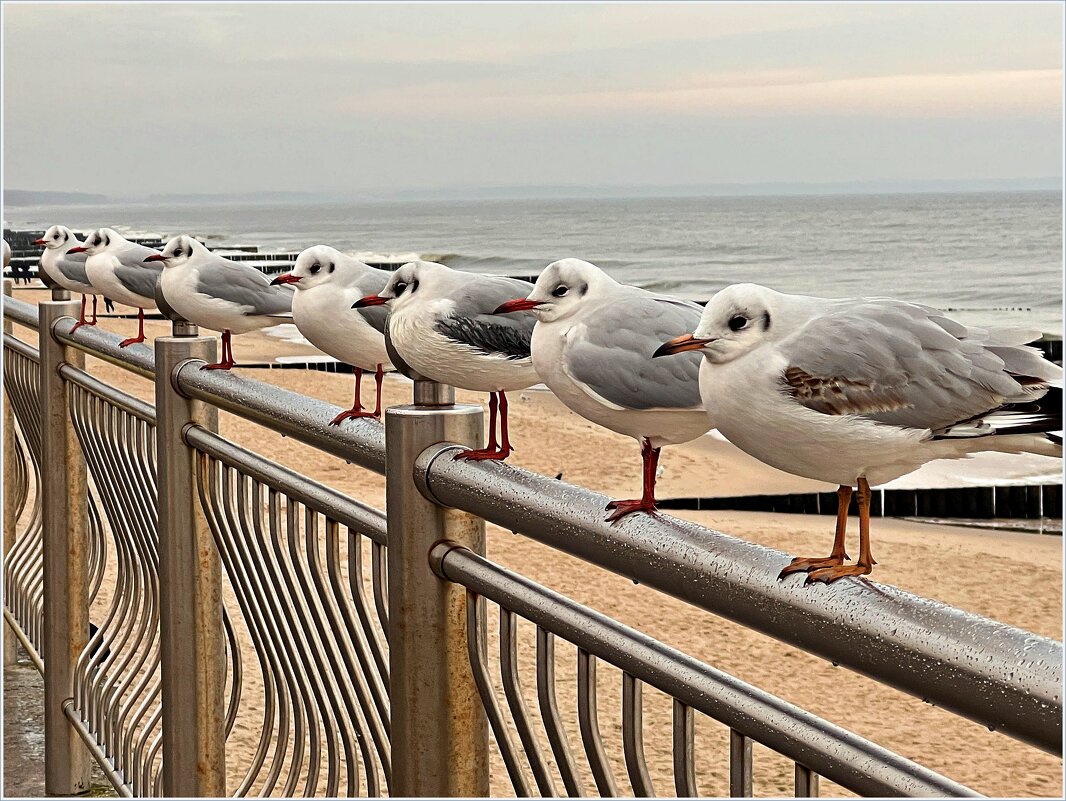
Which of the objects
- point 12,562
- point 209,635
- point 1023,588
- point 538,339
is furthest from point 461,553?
point 1023,588

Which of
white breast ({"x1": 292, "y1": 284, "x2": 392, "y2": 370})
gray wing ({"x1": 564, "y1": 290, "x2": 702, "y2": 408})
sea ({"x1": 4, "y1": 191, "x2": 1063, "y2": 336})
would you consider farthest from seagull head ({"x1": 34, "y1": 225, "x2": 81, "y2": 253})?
sea ({"x1": 4, "y1": 191, "x2": 1063, "y2": 336})

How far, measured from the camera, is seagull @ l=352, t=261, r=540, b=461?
1873mm

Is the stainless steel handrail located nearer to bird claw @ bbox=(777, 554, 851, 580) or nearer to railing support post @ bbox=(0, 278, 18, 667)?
bird claw @ bbox=(777, 554, 851, 580)

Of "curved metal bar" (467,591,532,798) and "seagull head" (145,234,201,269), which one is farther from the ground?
"seagull head" (145,234,201,269)

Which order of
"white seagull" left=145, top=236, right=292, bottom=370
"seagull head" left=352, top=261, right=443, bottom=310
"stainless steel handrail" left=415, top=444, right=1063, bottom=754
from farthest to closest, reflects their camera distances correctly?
"white seagull" left=145, top=236, right=292, bottom=370, "seagull head" left=352, top=261, right=443, bottom=310, "stainless steel handrail" left=415, top=444, right=1063, bottom=754

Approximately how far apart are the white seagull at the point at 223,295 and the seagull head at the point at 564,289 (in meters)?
1.54

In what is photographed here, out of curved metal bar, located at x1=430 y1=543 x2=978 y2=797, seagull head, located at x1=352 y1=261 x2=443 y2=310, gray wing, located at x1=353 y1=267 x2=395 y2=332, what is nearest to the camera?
curved metal bar, located at x1=430 y1=543 x2=978 y2=797

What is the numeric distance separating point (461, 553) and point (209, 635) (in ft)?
4.16

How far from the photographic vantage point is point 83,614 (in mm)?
4043

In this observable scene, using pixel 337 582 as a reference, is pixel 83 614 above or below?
below

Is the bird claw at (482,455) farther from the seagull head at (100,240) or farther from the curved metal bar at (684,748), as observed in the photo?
the seagull head at (100,240)

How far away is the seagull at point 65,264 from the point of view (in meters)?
4.99

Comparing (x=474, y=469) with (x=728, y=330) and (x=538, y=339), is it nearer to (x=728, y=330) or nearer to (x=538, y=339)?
(x=538, y=339)

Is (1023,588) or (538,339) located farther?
(1023,588)
